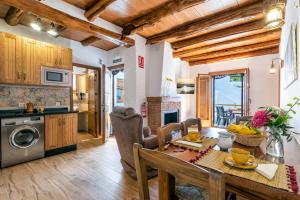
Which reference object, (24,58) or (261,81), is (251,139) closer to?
(24,58)

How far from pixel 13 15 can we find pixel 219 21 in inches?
145

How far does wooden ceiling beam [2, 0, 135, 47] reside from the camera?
7.62 feet

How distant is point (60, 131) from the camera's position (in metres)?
3.50

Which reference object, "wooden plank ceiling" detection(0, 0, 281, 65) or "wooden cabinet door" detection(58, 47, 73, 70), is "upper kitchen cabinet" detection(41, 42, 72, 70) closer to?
"wooden cabinet door" detection(58, 47, 73, 70)

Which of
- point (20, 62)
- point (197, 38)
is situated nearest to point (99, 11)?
point (20, 62)

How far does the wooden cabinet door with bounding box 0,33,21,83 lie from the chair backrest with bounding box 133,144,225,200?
131 inches

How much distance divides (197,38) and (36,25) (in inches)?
134

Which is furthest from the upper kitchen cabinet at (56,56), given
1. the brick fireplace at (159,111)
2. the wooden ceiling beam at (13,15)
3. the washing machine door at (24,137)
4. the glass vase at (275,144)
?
the glass vase at (275,144)

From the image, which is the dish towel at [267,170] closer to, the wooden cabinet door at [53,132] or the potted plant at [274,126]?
the potted plant at [274,126]

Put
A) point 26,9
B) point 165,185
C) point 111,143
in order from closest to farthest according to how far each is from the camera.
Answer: point 165,185
point 26,9
point 111,143

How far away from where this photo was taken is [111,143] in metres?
4.41

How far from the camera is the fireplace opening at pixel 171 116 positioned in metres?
4.64

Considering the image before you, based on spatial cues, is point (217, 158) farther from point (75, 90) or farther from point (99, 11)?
point (75, 90)

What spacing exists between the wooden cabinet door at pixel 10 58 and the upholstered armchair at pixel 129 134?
82.6 inches
